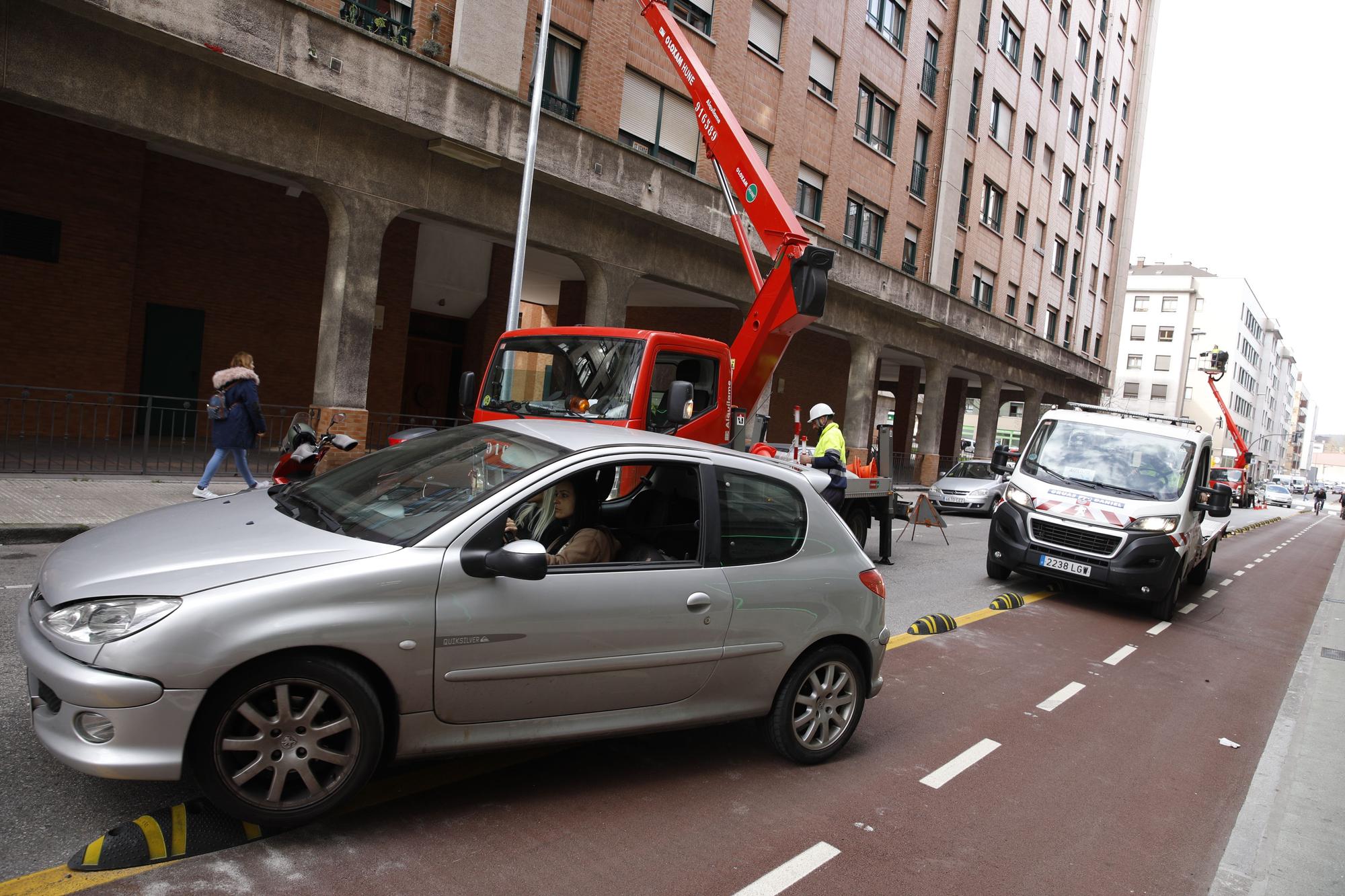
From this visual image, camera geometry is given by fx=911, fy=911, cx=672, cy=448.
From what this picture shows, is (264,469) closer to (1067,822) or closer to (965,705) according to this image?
(965,705)

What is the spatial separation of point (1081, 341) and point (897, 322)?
70.0 ft

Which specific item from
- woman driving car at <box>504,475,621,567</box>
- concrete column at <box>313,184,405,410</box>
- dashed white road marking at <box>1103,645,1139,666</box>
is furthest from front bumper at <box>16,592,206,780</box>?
concrete column at <box>313,184,405,410</box>

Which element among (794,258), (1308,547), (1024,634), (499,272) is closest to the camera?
(1024,634)

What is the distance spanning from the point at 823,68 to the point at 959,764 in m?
21.4

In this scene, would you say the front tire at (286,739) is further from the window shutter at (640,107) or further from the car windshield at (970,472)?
the car windshield at (970,472)

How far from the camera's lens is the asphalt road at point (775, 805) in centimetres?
322

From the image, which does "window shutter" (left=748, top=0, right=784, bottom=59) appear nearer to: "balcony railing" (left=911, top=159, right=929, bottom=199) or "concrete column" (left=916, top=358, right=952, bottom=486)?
"balcony railing" (left=911, top=159, right=929, bottom=199)

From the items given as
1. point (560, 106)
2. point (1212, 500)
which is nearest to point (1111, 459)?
point (1212, 500)

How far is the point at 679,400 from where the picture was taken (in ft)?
26.2

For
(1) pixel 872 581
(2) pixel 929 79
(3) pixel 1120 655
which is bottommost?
(3) pixel 1120 655

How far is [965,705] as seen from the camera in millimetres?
5938

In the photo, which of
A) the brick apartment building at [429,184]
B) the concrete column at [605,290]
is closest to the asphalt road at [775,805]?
the brick apartment building at [429,184]

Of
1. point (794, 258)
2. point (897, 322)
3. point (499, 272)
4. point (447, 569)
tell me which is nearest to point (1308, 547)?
point (897, 322)

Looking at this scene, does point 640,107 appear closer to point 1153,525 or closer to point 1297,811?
point 1153,525
